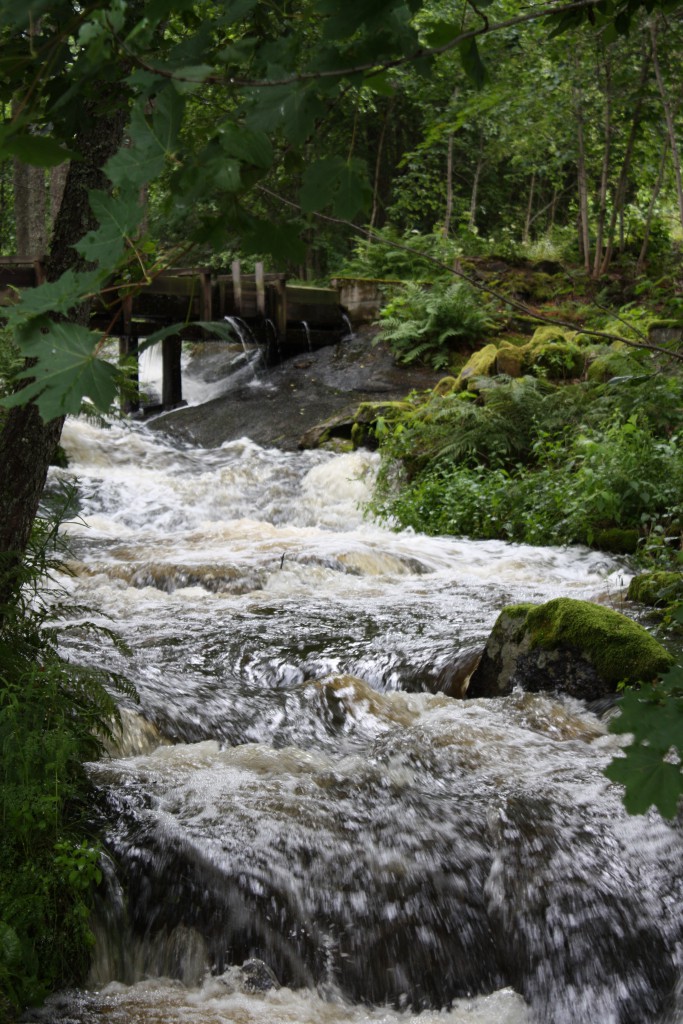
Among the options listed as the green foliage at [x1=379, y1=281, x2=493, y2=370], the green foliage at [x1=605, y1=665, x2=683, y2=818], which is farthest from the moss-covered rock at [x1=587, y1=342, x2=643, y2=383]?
the green foliage at [x1=605, y1=665, x2=683, y2=818]

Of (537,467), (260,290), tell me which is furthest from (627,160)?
(537,467)

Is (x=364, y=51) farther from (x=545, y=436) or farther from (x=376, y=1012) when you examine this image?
(x=545, y=436)

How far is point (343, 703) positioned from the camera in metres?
5.45

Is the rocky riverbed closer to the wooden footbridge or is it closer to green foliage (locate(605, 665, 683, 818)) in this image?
the wooden footbridge

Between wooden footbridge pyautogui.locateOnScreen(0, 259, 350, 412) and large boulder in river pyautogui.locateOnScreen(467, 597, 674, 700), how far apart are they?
11.6m

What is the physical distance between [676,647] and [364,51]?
205 inches

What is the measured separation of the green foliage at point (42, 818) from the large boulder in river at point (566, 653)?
2.67 m

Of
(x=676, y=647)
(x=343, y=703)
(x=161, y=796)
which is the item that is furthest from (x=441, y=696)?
(x=161, y=796)

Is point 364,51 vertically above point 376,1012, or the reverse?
point 364,51

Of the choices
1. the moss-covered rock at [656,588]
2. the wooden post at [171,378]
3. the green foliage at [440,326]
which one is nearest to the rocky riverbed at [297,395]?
the green foliage at [440,326]

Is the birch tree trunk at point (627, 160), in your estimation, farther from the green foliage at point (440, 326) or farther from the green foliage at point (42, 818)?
the green foliage at point (42, 818)

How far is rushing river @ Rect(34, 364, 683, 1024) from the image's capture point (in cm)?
326

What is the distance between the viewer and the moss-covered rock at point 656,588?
7.03 metres

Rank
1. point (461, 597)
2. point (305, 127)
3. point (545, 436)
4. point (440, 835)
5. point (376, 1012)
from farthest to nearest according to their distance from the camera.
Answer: point (545, 436) → point (461, 597) → point (440, 835) → point (376, 1012) → point (305, 127)
